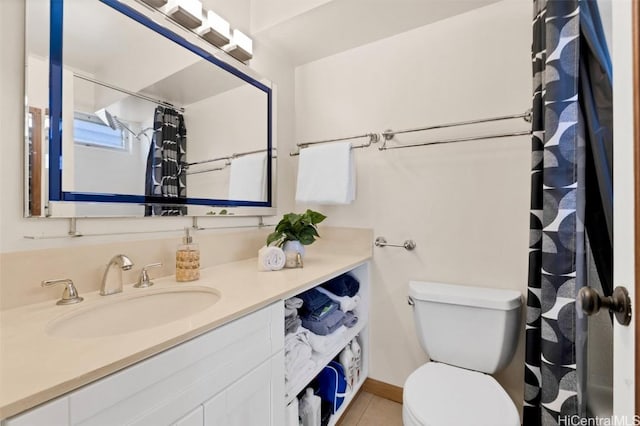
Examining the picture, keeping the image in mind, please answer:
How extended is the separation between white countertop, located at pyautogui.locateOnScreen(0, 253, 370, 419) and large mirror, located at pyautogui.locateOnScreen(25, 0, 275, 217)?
31cm

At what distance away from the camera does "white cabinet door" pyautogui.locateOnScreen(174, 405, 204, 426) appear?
0.65 m

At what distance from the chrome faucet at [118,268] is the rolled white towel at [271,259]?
0.51m

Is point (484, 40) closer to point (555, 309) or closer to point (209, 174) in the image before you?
point (555, 309)

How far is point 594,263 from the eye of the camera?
81cm

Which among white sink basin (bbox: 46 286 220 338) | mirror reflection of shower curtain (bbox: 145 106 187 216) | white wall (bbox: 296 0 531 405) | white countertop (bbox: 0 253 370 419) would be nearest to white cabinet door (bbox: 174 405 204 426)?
white countertop (bbox: 0 253 370 419)

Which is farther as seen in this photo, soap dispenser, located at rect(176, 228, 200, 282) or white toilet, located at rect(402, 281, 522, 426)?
soap dispenser, located at rect(176, 228, 200, 282)

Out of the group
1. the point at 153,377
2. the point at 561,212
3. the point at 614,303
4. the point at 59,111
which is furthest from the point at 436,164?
the point at 59,111

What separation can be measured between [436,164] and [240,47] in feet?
4.07

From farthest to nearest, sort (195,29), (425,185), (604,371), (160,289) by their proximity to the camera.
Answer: (425,185), (195,29), (160,289), (604,371)

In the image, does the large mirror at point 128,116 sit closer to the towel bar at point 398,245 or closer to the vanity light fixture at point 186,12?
the vanity light fixture at point 186,12

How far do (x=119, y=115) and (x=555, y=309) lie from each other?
161 centimetres

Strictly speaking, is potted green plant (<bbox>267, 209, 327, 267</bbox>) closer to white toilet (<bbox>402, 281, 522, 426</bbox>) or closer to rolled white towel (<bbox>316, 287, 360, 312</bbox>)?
rolled white towel (<bbox>316, 287, 360, 312</bbox>)

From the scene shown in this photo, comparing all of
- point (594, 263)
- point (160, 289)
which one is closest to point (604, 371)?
point (594, 263)

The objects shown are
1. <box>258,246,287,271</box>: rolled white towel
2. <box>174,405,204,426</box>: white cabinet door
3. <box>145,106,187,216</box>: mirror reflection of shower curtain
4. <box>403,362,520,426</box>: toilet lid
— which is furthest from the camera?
<box>258,246,287,271</box>: rolled white towel
